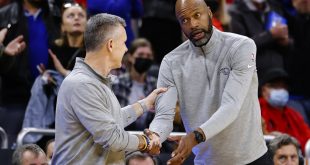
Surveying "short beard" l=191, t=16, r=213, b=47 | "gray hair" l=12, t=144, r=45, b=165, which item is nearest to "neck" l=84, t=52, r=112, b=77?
"short beard" l=191, t=16, r=213, b=47

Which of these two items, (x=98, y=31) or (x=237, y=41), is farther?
(x=237, y=41)

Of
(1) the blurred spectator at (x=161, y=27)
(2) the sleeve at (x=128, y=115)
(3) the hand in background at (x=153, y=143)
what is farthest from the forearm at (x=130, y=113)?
(1) the blurred spectator at (x=161, y=27)

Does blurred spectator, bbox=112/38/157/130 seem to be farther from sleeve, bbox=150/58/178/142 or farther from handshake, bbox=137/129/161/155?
handshake, bbox=137/129/161/155

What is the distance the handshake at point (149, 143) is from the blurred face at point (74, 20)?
3.45 metres

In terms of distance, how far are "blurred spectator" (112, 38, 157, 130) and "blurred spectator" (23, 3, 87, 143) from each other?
0.52 metres

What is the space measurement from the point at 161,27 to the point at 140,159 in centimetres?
277

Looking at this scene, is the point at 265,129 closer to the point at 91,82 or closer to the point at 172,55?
the point at 172,55

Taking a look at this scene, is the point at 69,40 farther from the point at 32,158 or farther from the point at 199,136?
the point at 199,136

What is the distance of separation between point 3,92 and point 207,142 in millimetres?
3540

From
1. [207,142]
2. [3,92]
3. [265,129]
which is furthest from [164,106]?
[3,92]

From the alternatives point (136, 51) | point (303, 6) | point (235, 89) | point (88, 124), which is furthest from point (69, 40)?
point (88, 124)

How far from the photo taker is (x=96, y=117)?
4266 millimetres

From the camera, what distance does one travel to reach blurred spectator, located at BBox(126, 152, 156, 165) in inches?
248

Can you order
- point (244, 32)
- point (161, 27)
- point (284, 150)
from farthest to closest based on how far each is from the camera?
point (244, 32)
point (161, 27)
point (284, 150)
